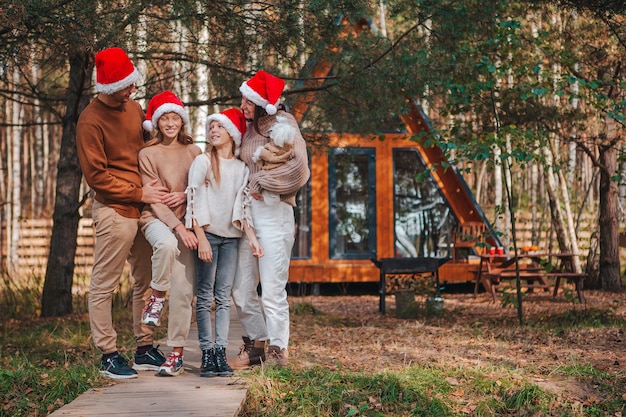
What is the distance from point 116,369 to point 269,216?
1280mm

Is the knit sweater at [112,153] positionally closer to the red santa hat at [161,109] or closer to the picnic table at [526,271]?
the red santa hat at [161,109]

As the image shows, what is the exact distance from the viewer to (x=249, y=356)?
5293 mm

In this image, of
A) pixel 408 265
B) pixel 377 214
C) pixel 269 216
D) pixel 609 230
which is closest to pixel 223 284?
pixel 269 216

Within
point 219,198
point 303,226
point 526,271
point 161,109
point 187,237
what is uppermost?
point 161,109

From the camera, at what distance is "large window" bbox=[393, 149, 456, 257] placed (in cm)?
1273

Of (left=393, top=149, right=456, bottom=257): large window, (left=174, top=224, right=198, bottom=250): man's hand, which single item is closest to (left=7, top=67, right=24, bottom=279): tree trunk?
(left=393, top=149, right=456, bottom=257): large window

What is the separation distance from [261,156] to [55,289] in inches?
182

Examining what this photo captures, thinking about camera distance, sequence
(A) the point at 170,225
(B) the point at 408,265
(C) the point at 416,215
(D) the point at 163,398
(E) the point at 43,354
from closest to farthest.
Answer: (D) the point at 163,398, (A) the point at 170,225, (E) the point at 43,354, (B) the point at 408,265, (C) the point at 416,215

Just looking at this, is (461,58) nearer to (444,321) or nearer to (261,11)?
(261,11)

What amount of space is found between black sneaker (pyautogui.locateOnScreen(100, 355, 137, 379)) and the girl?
0.43 m

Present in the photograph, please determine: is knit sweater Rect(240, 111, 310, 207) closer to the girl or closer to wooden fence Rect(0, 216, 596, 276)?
the girl

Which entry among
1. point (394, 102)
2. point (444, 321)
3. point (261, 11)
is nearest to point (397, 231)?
point (444, 321)

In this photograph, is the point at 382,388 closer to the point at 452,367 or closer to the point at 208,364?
the point at 452,367

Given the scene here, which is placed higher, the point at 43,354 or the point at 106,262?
the point at 106,262
